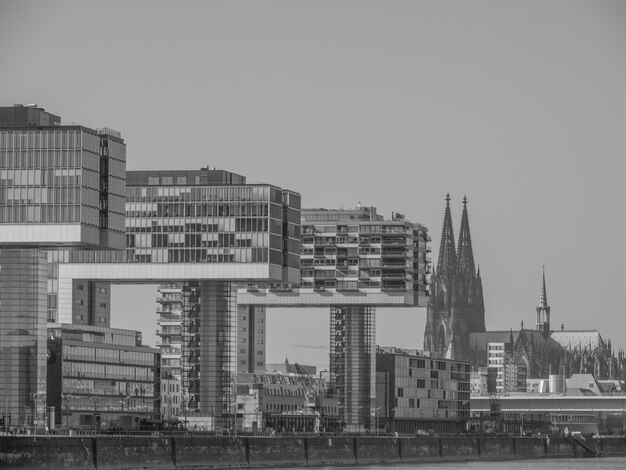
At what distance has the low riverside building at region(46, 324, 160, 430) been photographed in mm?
171000

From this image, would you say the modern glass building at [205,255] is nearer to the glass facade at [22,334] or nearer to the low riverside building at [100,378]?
the low riverside building at [100,378]

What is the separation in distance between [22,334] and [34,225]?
8.06 m

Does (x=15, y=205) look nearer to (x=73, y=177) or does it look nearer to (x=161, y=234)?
(x=73, y=177)

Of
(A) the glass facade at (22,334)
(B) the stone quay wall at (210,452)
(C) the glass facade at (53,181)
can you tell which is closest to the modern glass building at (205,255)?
(B) the stone quay wall at (210,452)

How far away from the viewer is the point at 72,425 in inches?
6639

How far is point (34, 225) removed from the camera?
150 m

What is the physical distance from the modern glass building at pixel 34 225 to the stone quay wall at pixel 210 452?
42.3 feet

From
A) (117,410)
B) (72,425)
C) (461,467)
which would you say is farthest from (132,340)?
(461,467)

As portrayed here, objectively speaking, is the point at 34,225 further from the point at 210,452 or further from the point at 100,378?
the point at 100,378

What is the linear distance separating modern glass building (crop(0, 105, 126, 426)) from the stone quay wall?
12.9m

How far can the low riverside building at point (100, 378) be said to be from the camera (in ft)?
561

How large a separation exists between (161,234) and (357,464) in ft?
90.7

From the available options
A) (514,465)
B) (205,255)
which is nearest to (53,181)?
(205,255)

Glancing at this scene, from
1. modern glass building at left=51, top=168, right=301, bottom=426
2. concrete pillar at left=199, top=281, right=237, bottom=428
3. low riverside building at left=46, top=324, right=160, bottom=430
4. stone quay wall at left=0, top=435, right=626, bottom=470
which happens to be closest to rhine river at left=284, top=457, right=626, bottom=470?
stone quay wall at left=0, top=435, right=626, bottom=470
